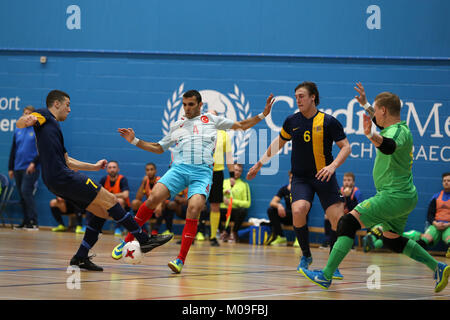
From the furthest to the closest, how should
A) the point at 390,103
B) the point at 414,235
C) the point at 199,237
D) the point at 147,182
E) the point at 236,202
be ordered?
the point at 147,182 → the point at 236,202 → the point at 199,237 → the point at 414,235 → the point at 390,103

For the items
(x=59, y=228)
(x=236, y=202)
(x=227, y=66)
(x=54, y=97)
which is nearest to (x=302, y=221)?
(x=54, y=97)

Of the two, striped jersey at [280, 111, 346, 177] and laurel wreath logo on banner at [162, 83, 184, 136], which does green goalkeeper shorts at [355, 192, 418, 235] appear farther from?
laurel wreath logo on banner at [162, 83, 184, 136]

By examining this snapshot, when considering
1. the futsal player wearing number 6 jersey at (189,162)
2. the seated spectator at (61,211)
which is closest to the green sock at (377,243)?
the futsal player wearing number 6 jersey at (189,162)

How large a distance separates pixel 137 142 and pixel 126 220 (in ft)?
3.05

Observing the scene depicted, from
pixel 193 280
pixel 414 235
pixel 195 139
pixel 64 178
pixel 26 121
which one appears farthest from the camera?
pixel 414 235

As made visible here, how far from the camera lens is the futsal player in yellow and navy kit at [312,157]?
6570 mm

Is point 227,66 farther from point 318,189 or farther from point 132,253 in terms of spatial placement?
point 132,253

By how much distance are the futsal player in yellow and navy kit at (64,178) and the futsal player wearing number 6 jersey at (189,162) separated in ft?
1.54

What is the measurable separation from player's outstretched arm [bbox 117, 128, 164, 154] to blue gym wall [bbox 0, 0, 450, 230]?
6.79 meters

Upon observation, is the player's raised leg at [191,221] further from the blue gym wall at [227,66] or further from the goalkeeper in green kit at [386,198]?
the blue gym wall at [227,66]

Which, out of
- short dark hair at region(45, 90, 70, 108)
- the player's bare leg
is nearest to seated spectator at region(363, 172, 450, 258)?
the player's bare leg

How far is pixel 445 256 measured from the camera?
483 inches

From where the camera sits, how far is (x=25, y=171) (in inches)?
563
